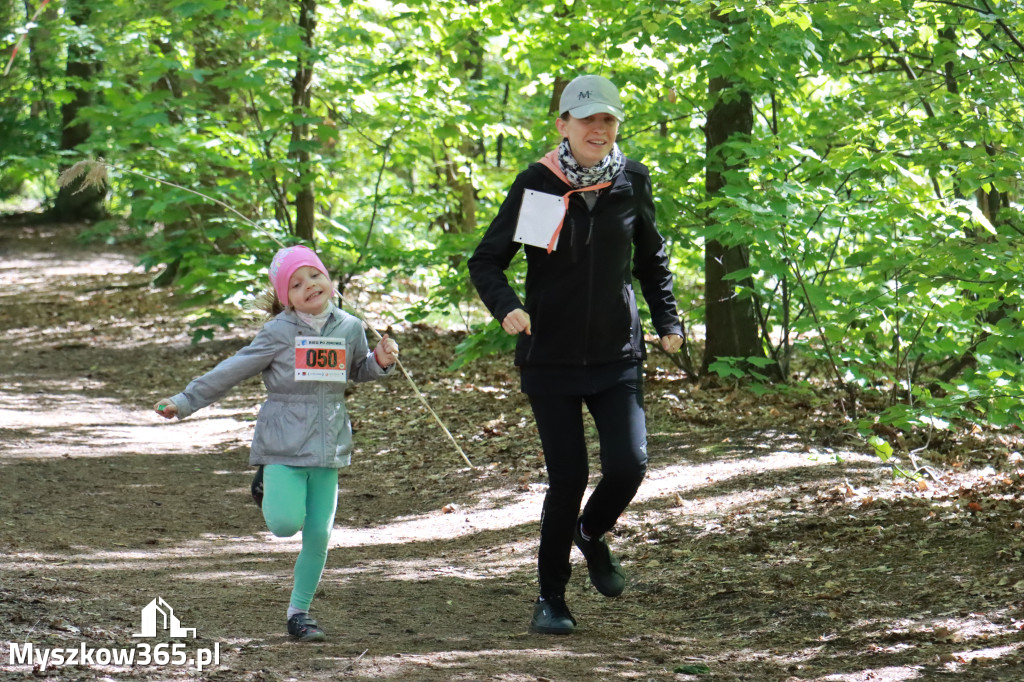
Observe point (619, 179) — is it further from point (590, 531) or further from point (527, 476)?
point (527, 476)

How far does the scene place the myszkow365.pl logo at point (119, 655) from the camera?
3.32 m

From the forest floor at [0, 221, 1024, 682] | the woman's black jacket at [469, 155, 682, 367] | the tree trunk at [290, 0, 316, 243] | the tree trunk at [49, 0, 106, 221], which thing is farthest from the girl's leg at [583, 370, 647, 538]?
the tree trunk at [49, 0, 106, 221]

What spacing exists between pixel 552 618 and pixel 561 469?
26.0 inches

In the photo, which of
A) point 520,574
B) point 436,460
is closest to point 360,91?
point 436,460

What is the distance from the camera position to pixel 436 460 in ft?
27.8

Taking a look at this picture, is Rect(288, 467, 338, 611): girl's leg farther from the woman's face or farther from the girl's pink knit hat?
the woman's face

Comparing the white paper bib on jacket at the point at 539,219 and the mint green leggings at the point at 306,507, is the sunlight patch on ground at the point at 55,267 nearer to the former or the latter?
the mint green leggings at the point at 306,507

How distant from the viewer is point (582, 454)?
3.99 metres

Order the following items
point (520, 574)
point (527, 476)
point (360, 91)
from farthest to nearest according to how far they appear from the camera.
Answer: point (360, 91), point (527, 476), point (520, 574)

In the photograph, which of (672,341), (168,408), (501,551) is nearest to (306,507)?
(168,408)

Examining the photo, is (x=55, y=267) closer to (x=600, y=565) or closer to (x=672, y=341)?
(x=600, y=565)

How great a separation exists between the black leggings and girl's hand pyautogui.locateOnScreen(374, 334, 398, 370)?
590 mm

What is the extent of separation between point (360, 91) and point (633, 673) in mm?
7588

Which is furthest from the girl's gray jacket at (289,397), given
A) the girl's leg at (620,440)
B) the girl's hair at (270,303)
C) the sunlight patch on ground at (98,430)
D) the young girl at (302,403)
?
the sunlight patch on ground at (98,430)
